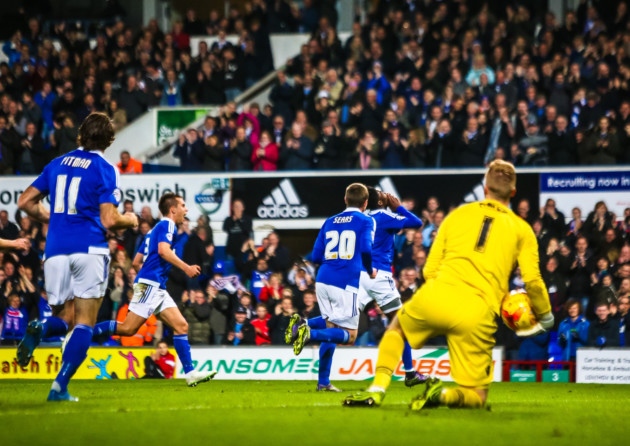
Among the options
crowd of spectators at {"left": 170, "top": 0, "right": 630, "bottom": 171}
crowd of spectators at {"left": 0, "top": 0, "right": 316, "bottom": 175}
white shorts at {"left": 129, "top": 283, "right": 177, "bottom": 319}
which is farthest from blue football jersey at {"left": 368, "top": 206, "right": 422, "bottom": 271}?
crowd of spectators at {"left": 0, "top": 0, "right": 316, "bottom": 175}

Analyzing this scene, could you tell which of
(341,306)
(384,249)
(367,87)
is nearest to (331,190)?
(367,87)

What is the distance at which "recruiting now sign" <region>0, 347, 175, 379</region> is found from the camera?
18.2 metres

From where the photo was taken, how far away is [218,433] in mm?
7254

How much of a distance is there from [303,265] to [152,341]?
3048mm

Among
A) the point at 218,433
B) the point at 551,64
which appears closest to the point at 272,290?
the point at 551,64

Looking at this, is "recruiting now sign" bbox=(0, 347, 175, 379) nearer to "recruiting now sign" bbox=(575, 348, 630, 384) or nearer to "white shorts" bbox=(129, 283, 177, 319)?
"white shorts" bbox=(129, 283, 177, 319)

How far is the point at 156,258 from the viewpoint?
13.0m

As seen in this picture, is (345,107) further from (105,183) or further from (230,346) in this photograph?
(105,183)

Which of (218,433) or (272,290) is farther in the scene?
(272,290)

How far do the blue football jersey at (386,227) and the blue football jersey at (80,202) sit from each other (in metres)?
5.28

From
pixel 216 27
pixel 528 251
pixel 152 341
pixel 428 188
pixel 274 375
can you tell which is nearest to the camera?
pixel 528 251

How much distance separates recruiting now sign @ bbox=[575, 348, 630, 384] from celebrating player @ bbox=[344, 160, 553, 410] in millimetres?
8812

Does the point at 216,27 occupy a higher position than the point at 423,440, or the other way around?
the point at 216,27

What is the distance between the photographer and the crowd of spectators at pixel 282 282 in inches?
701
